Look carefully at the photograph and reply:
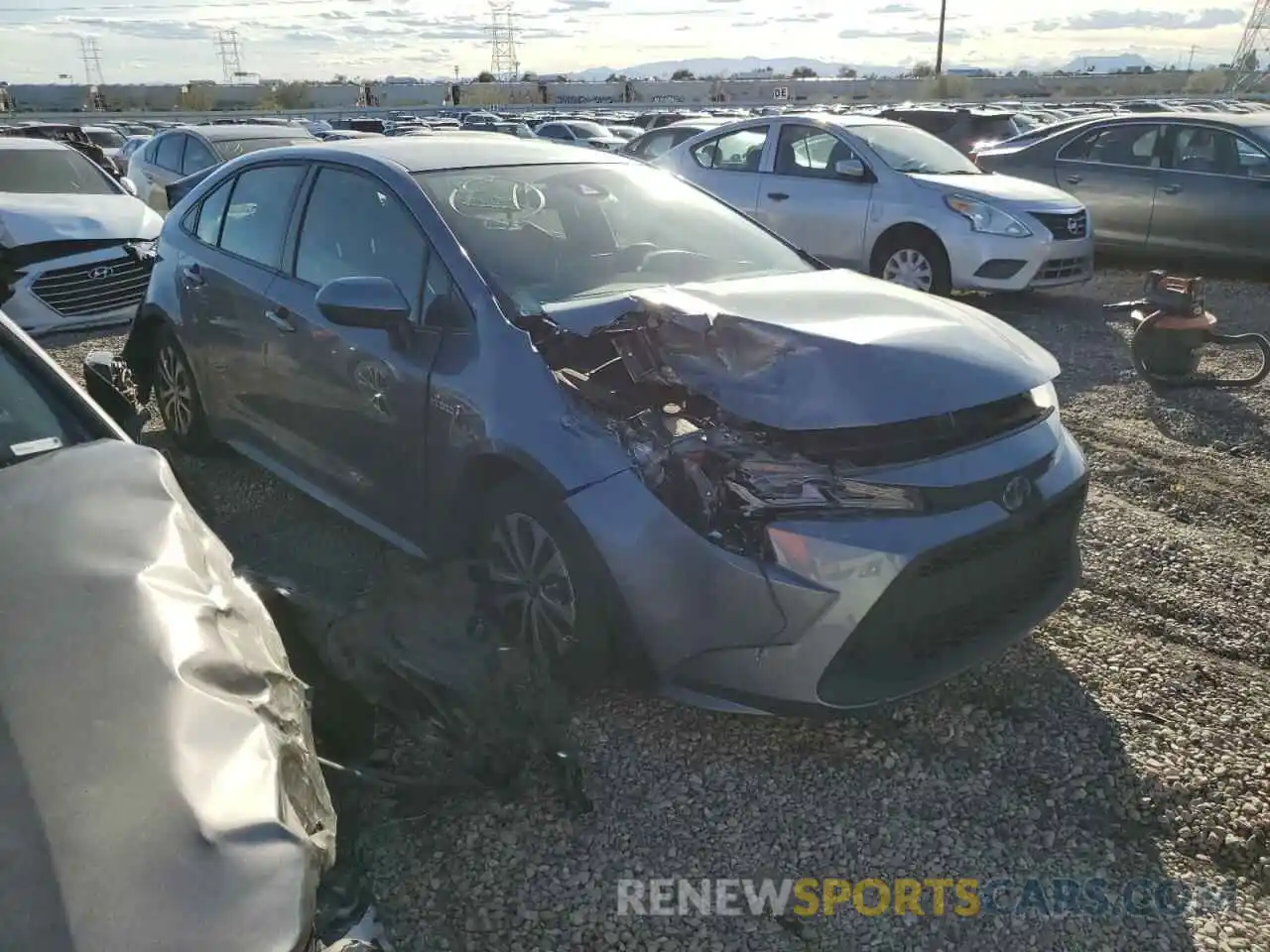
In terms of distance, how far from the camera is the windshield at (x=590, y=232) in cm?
353

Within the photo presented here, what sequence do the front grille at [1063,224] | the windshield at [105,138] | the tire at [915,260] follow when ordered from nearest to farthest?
the front grille at [1063,224]
the tire at [915,260]
the windshield at [105,138]

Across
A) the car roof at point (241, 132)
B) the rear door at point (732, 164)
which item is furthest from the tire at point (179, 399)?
A: the car roof at point (241, 132)

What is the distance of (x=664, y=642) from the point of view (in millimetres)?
2857

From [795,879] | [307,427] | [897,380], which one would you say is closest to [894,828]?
[795,879]

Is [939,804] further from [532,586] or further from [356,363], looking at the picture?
[356,363]

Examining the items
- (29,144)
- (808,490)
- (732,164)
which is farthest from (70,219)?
(808,490)

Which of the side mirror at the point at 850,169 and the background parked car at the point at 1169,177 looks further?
the background parked car at the point at 1169,177

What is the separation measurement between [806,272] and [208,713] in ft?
9.70

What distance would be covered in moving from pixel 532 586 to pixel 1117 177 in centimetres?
939

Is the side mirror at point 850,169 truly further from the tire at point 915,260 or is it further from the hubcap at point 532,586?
the hubcap at point 532,586

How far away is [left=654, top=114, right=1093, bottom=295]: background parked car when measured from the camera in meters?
8.50

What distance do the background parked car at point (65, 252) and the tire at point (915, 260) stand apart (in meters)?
6.30

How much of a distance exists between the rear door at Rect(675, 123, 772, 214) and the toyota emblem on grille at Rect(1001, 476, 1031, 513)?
23.4ft

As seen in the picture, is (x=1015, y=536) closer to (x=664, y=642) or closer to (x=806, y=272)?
(x=664, y=642)
